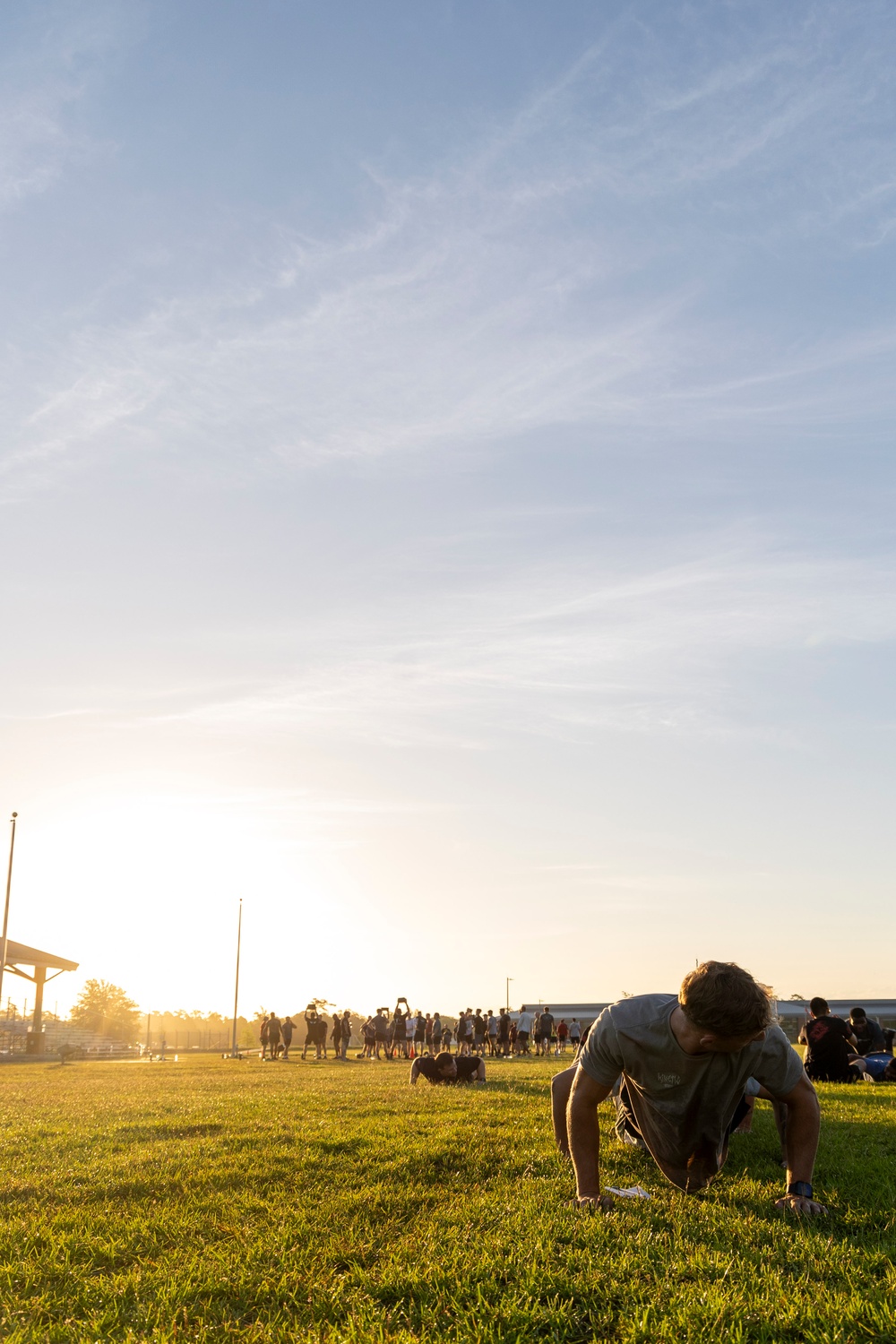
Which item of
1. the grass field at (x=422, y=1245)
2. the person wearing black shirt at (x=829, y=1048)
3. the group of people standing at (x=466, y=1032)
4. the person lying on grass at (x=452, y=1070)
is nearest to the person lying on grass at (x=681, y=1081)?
the grass field at (x=422, y=1245)

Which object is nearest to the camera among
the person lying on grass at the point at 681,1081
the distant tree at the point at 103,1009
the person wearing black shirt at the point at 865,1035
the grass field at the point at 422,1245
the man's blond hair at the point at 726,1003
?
the grass field at the point at 422,1245

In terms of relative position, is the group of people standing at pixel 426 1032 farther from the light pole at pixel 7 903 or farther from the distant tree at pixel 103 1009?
the distant tree at pixel 103 1009

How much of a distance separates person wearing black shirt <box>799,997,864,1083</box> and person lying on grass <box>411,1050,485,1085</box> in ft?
16.6

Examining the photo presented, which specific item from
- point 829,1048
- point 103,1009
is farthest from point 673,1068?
point 103,1009

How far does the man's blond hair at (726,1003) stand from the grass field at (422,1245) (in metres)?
0.93

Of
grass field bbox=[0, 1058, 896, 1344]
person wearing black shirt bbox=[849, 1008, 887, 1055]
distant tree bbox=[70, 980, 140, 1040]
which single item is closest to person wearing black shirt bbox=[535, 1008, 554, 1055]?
person wearing black shirt bbox=[849, 1008, 887, 1055]

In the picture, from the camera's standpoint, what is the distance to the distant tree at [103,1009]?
103m

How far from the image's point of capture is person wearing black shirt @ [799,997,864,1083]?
563 inches

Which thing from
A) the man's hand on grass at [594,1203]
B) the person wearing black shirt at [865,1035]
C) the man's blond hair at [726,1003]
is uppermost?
the man's blond hair at [726,1003]

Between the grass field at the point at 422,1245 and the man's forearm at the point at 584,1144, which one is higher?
the man's forearm at the point at 584,1144

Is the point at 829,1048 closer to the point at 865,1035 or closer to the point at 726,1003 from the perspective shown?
the point at 865,1035

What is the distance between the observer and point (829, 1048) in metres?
14.4

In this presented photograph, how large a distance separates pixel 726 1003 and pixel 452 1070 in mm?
13086

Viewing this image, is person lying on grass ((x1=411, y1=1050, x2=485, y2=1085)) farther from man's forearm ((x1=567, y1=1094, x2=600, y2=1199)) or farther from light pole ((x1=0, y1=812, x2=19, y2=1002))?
light pole ((x1=0, y1=812, x2=19, y2=1002))
